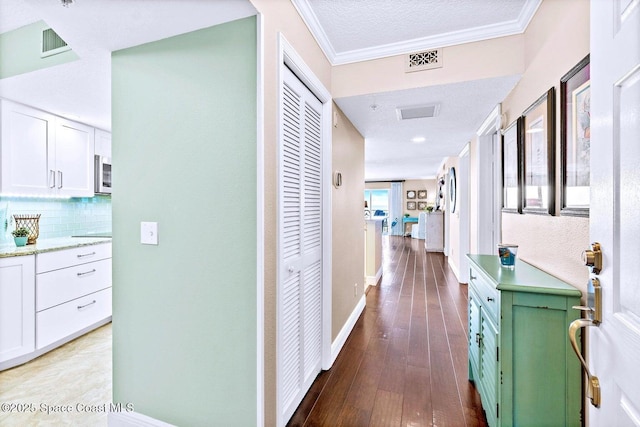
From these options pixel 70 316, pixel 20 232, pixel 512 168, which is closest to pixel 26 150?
pixel 20 232

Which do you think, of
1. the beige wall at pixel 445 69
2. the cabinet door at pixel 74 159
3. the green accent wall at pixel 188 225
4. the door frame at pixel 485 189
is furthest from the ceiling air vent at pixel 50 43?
the door frame at pixel 485 189

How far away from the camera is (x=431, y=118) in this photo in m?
2.99

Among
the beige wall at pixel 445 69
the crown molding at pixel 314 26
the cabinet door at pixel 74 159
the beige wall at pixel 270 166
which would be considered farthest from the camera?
the cabinet door at pixel 74 159

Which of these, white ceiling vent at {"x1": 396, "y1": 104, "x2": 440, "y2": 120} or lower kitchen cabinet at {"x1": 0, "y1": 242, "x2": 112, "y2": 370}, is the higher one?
white ceiling vent at {"x1": 396, "y1": 104, "x2": 440, "y2": 120}

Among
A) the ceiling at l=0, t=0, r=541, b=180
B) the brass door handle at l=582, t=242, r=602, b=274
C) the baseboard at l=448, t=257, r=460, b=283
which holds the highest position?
the ceiling at l=0, t=0, r=541, b=180

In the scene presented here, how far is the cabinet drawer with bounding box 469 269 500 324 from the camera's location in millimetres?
1372

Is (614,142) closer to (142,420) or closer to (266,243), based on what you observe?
(266,243)

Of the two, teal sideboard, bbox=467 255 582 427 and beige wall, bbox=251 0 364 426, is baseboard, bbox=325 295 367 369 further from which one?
teal sideboard, bbox=467 255 582 427

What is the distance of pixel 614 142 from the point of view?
0.67 metres

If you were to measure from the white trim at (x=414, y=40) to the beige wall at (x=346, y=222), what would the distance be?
414 mm

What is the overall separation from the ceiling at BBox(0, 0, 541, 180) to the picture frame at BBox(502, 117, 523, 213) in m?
0.35

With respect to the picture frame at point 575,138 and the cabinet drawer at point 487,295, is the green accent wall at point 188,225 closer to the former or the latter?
the cabinet drawer at point 487,295

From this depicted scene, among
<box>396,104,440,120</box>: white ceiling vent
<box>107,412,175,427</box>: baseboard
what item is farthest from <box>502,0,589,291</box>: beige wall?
<box>107,412,175,427</box>: baseboard

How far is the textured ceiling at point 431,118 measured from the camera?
2227 mm
